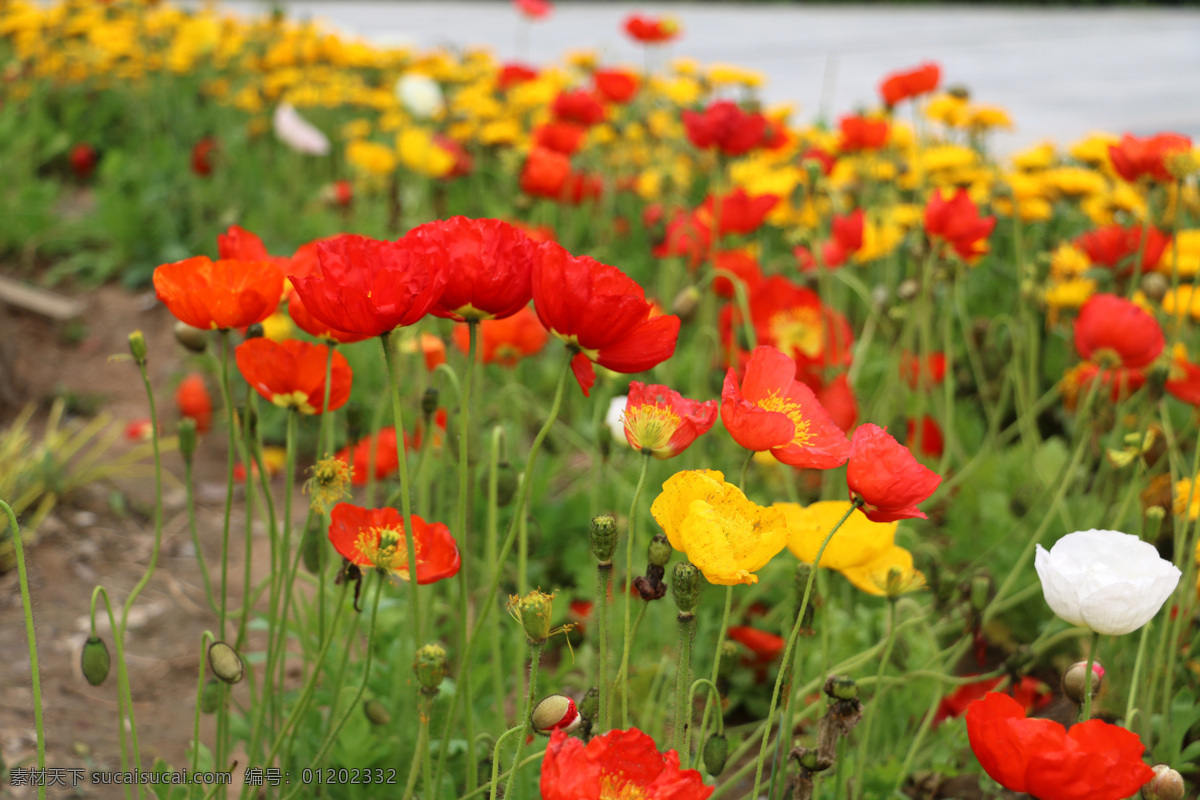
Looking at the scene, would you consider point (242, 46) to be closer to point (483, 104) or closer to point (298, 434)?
point (483, 104)

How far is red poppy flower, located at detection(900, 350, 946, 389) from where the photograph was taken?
6.30 feet

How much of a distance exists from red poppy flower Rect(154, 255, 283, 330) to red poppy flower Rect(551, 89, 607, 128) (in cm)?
150

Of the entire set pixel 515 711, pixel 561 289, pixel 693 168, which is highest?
pixel 561 289

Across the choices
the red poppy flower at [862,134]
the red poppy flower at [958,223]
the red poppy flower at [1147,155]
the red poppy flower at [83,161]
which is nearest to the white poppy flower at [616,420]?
the red poppy flower at [958,223]

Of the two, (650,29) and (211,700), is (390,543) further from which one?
(650,29)

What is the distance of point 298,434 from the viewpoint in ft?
7.18

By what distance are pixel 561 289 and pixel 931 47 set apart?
7.99 meters

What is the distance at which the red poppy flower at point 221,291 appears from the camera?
91 cm

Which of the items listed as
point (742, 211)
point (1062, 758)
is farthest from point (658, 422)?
point (742, 211)

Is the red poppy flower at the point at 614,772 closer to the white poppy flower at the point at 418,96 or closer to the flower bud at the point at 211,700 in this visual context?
the flower bud at the point at 211,700

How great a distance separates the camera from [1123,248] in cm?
175

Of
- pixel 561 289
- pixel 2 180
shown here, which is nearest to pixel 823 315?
pixel 561 289

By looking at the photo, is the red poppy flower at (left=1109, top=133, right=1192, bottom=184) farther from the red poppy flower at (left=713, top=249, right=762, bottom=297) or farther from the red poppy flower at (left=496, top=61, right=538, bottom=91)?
the red poppy flower at (left=496, top=61, right=538, bottom=91)

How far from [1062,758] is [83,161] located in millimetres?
3597
